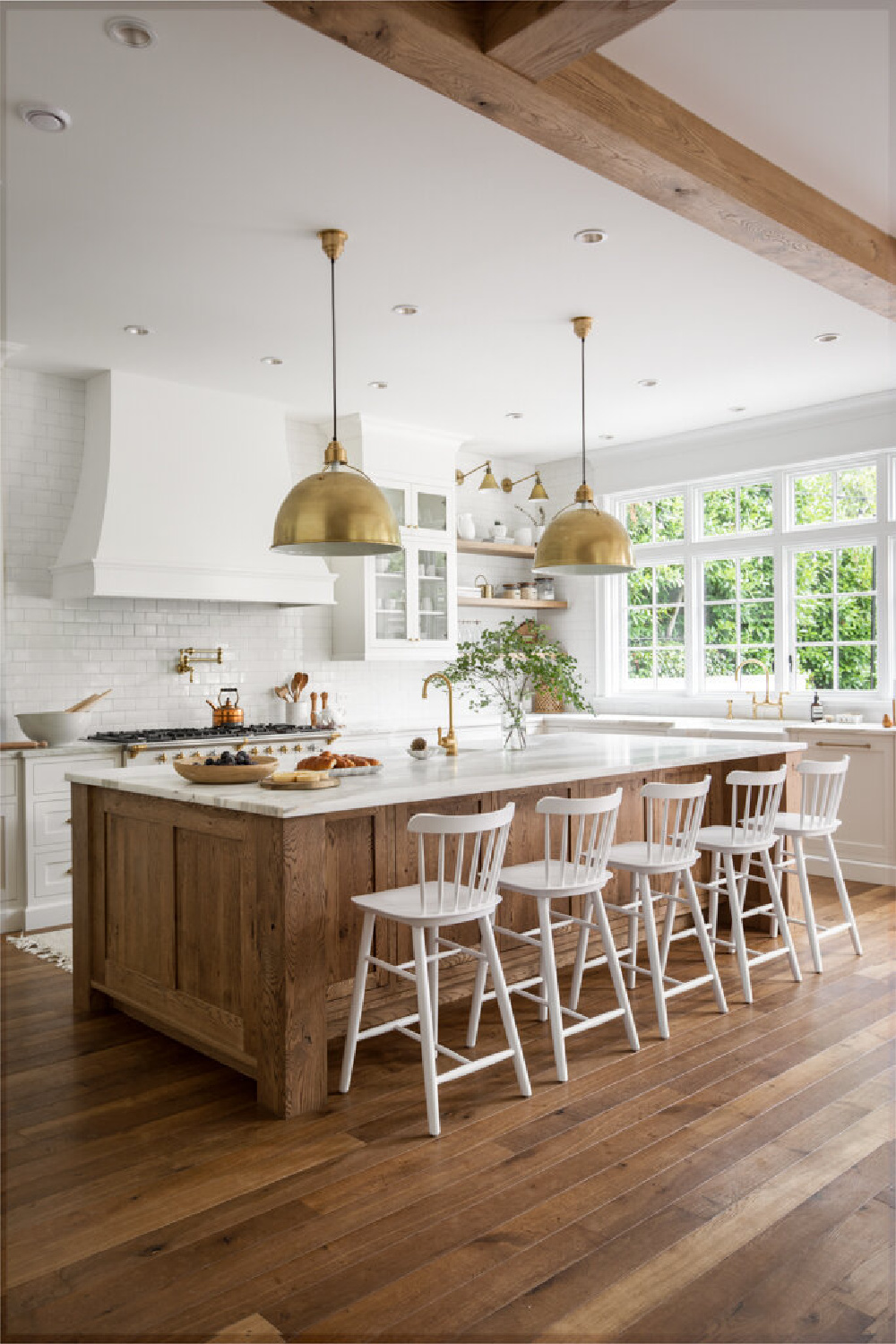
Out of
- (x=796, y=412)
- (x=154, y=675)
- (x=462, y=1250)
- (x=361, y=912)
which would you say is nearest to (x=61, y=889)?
(x=154, y=675)

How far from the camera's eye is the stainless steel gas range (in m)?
5.32

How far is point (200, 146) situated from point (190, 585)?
2869mm

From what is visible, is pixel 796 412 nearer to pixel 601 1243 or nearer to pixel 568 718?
pixel 568 718

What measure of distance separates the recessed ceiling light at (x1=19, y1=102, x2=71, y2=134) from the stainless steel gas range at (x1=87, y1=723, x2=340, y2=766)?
9.26ft

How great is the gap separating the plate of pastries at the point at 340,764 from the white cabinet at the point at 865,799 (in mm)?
3445

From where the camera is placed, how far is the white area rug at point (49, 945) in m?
4.64

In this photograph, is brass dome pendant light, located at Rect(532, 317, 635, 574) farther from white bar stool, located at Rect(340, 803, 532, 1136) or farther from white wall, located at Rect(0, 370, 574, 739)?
white wall, located at Rect(0, 370, 574, 739)

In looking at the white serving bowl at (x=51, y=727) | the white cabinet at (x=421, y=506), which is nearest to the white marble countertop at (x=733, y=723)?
the white cabinet at (x=421, y=506)

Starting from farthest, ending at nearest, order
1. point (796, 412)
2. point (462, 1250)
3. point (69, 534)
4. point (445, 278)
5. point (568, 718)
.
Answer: point (568, 718), point (796, 412), point (69, 534), point (445, 278), point (462, 1250)

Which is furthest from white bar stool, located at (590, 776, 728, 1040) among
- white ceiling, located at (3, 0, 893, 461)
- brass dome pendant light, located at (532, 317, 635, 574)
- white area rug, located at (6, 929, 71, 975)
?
white area rug, located at (6, 929, 71, 975)

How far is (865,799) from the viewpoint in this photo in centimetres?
608

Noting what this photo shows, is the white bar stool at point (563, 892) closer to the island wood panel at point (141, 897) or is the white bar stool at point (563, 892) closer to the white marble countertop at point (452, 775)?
the white marble countertop at point (452, 775)

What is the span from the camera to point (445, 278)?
4.43 m

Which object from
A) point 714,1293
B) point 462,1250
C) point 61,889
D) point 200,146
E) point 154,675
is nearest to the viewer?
point 714,1293
